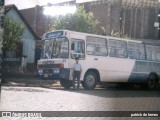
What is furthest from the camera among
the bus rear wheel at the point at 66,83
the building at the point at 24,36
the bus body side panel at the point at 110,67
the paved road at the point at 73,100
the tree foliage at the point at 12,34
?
the bus body side panel at the point at 110,67

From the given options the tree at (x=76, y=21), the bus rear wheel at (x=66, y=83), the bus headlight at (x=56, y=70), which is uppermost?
the tree at (x=76, y=21)

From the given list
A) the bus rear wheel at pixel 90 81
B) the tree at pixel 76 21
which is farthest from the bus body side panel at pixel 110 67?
the tree at pixel 76 21

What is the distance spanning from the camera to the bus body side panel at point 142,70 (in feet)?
20.0

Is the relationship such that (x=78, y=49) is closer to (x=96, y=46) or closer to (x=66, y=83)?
(x=96, y=46)

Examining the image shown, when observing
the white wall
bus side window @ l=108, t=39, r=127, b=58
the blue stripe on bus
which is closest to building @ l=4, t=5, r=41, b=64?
the white wall

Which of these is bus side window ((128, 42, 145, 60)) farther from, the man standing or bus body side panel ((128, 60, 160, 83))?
the man standing

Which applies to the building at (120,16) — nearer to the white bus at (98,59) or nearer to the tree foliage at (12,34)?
the white bus at (98,59)

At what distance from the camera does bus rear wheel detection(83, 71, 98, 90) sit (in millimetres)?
5711

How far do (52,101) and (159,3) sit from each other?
2.25 metres

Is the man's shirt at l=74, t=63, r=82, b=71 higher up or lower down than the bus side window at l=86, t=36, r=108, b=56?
lower down

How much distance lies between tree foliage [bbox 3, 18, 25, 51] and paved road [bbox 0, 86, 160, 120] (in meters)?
0.60

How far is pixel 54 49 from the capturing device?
5289 millimetres

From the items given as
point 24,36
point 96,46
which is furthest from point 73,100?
point 24,36

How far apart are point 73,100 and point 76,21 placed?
1.14 m
